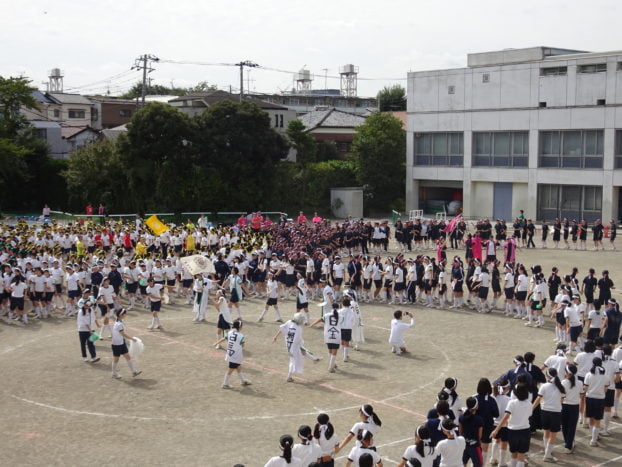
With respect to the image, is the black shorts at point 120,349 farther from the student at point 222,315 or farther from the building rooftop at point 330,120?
the building rooftop at point 330,120

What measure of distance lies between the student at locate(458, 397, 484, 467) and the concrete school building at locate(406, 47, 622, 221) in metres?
39.2

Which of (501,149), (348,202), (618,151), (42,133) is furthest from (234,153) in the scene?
(42,133)

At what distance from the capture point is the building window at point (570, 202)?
1879 inches

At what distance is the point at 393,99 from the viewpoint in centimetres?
9488

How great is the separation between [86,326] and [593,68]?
38.9 metres

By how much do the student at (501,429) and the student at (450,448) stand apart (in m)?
1.87

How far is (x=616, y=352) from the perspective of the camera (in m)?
14.0

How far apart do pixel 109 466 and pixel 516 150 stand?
144 ft

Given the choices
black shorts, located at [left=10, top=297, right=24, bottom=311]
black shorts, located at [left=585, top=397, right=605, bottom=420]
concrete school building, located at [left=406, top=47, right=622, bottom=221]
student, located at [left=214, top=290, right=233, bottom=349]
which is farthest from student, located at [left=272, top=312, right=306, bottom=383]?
concrete school building, located at [left=406, top=47, right=622, bottom=221]

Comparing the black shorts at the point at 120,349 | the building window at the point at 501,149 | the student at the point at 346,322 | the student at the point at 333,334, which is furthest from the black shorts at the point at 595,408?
the building window at the point at 501,149

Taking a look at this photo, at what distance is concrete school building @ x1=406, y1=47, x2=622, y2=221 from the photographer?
152ft

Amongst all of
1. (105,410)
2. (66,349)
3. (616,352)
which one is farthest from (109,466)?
(616,352)

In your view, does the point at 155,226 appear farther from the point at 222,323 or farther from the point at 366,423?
the point at 366,423

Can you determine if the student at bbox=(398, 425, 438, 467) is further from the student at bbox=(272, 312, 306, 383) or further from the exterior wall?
the exterior wall
